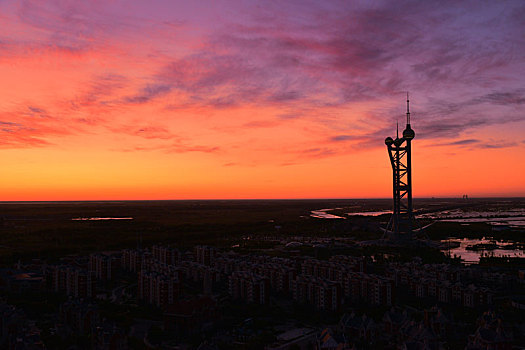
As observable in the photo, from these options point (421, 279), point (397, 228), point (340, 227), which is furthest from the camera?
point (340, 227)

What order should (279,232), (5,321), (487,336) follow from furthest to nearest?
1. (279,232)
2. (5,321)
3. (487,336)

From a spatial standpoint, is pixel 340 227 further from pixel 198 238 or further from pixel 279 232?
pixel 198 238

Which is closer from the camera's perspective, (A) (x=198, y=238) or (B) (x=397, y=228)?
(B) (x=397, y=228)

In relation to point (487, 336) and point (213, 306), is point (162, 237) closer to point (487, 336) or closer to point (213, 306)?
point (213, 306)

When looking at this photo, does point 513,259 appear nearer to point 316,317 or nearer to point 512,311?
point 512,311

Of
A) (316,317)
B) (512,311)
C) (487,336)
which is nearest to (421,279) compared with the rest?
(512,311)

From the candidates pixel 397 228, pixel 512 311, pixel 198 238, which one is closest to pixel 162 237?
pixel 198 238

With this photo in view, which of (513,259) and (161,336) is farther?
(513,259)

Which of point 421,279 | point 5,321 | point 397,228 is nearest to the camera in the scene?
point 5,321

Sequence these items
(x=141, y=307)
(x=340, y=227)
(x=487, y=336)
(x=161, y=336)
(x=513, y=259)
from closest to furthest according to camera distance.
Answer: (x=487, y=336) < (x=161, y=336) < (x=141, y=307) < (x=513, y=259) < (x=340, y=227)
